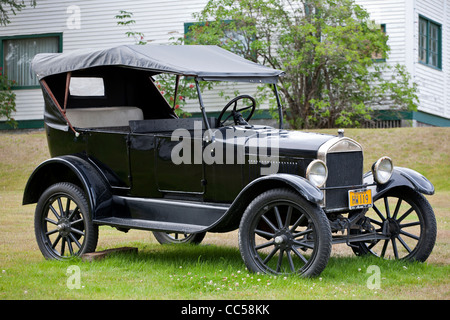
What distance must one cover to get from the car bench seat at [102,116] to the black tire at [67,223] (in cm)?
88

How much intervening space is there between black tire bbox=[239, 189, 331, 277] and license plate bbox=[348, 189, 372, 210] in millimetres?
512

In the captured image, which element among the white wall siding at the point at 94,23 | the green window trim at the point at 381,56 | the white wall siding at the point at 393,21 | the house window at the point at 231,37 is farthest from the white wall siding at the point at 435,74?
the white wall siding at the point at 94,23

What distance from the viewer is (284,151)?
6.14 metres

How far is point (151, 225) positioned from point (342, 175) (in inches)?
73.1

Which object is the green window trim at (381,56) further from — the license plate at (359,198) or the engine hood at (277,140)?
the license plate at (359,198)

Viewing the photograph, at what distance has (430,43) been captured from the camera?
19453 mm

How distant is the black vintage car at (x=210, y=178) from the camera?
19.4 feet

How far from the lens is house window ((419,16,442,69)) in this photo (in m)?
18.9

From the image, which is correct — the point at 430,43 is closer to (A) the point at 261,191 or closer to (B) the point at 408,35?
(B) the point at 408,35

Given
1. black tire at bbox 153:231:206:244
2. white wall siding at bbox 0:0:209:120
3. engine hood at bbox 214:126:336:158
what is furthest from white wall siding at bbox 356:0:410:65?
engine hood at bbox 214:126:336:158

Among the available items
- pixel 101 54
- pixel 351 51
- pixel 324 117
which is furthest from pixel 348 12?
pixel 101 54

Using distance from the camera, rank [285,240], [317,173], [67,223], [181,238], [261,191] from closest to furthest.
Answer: [285,240] → [317,173] → [261,191] → [67,223] → [181,238]

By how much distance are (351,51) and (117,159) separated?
1085 centimetres

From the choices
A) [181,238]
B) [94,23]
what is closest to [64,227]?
[181,238]
